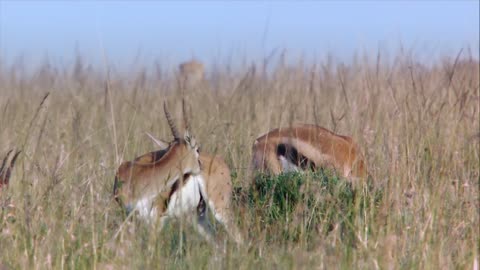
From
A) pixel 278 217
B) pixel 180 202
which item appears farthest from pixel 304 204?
pixel 180 202

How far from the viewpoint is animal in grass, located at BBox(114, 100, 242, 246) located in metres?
4.98

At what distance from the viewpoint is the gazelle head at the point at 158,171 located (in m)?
5.05

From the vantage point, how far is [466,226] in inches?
203

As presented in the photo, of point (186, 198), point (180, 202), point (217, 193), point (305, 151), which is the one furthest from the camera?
point (305, 151)

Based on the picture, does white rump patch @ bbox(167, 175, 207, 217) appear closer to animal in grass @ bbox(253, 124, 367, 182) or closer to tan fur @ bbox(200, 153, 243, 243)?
tan fur @ bbox(200, 153, 243, 243)

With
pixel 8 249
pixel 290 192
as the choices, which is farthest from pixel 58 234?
pixel 290 192

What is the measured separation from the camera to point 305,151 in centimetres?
684

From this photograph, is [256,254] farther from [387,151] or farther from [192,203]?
[387,151]

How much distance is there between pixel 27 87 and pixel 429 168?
253 inches

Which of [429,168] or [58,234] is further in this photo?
[429,168]

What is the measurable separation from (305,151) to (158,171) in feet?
6.23

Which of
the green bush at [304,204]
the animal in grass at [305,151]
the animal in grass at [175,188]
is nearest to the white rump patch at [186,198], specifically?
the animal in grass at [175,188]

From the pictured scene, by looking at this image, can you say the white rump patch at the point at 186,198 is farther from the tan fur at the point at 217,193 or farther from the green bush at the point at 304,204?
the green bush at the point at 304,204

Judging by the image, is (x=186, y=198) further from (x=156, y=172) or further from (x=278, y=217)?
(x=278, y=217)
